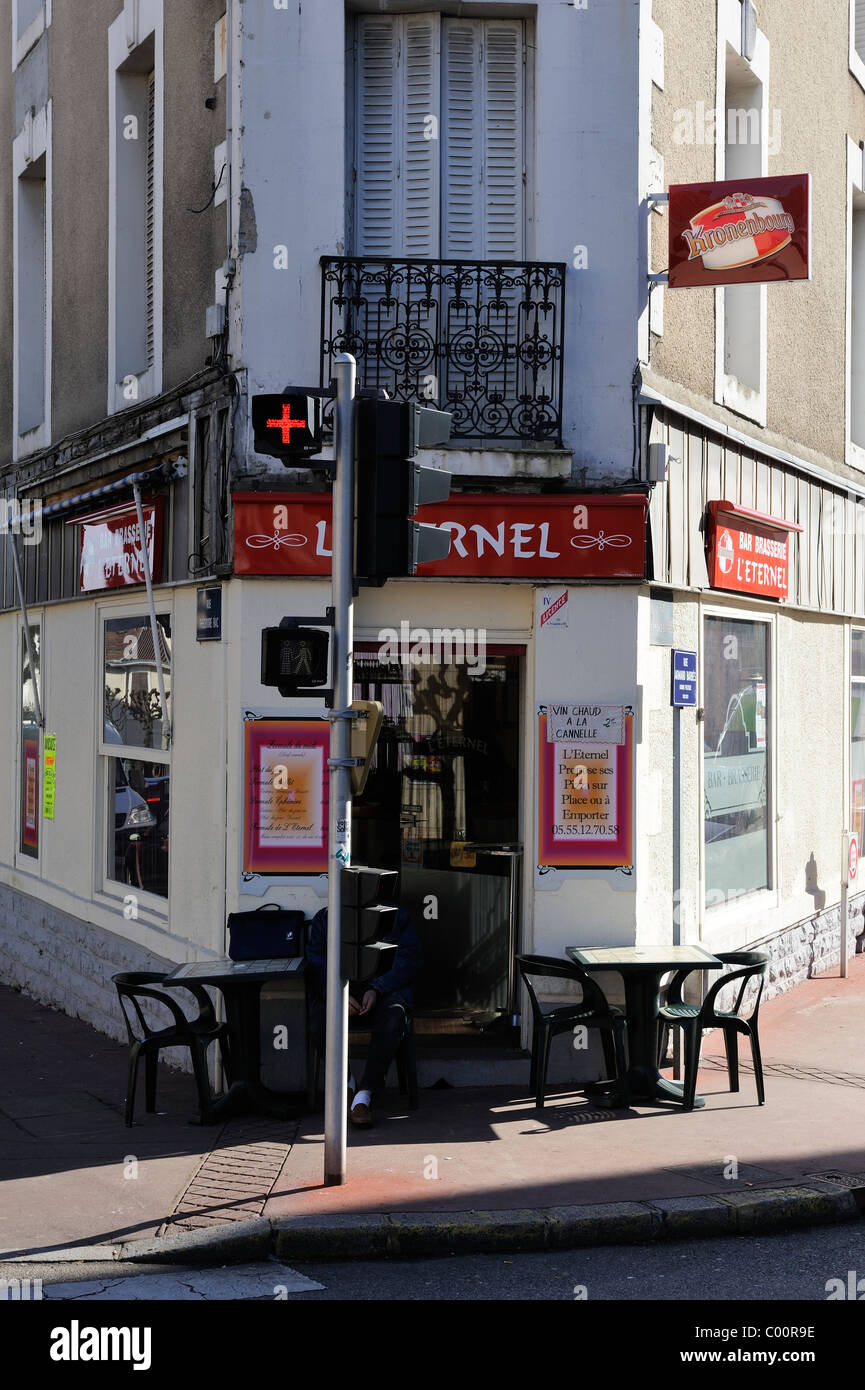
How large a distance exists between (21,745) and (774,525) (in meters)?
7.36

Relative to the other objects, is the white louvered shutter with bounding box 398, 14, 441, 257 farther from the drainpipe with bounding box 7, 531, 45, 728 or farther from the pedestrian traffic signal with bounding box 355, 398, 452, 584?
the drainpipe with bounding box 7, 531, 45, 728

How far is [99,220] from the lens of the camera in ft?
38.8

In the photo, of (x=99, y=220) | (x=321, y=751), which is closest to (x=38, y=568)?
(x=99, y=220)

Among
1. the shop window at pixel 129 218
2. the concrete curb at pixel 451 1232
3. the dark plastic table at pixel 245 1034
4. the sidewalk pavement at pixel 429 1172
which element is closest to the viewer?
the concrete curb at pixel 451 1232

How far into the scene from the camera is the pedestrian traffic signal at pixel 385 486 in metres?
6.99

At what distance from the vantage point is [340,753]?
7043 millimetres

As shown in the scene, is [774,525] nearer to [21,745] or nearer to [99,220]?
[99,220]

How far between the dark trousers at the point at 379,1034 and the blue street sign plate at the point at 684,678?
294cm

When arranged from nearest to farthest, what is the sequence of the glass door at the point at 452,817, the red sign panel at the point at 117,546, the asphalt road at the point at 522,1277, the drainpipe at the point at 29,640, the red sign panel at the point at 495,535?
the asphalt road at the point at 522,1277 → the red sign panel at the point at 495,535 → the glass door at the point at 452,817 → the red sign panel at the point at 117,546 → the drainpipe at the point at 29,640

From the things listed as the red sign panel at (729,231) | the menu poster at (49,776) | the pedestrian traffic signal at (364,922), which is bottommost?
the pedestrian traffic signal at (364,922)

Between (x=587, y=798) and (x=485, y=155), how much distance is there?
13.9ft

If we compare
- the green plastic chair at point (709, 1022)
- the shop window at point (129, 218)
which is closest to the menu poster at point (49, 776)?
the shop window at point (129, 218)

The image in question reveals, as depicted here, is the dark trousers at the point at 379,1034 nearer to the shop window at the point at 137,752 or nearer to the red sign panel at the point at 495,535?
the shop window at the point at 137,752

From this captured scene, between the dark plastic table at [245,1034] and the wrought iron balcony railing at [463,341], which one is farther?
the wrought iron balcony railing at [463,341]
